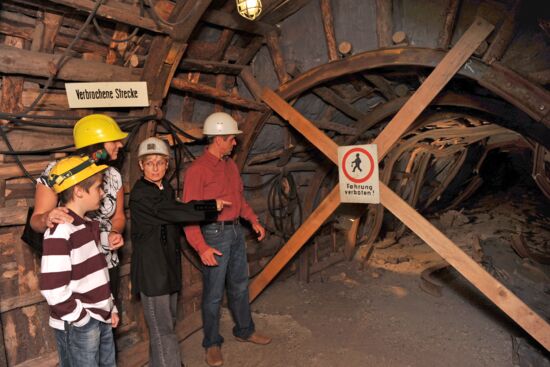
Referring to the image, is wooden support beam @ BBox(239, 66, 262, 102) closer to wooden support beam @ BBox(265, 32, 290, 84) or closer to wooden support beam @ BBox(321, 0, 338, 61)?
wooden support beam @ BBox(265, 32, 290, 84)

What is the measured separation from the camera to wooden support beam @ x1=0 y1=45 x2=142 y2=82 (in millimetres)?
2281

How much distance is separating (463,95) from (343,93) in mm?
1341

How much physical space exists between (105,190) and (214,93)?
1467 mm

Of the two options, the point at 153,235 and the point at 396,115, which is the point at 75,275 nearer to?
the point at 153,235

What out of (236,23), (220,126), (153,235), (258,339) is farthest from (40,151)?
(258,339)

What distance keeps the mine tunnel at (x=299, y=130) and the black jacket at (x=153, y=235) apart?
0.86 ft

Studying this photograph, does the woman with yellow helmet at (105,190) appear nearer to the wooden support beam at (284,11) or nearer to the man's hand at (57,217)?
the man's hand at (57,217)

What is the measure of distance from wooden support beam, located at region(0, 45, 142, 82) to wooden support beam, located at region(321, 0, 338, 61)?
1.76 m

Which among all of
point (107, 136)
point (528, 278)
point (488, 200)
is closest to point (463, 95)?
point (528, 278)

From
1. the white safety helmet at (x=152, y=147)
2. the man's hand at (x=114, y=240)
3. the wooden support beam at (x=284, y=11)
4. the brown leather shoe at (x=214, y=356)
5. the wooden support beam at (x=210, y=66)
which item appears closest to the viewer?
the man's hand at (x=114, y=240)

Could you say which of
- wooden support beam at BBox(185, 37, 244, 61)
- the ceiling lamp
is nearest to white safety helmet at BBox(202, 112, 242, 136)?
wooden support beam at BBox(185, 37, 244, 61)

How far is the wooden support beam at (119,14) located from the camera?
231cm

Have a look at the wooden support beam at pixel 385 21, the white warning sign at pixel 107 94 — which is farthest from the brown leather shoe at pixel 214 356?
the wooden support beam at pixel 385 21

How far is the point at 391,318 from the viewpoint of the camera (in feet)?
13.5
